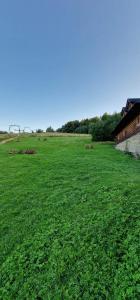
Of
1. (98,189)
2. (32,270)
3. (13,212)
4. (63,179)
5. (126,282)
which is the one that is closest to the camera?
(126,282)

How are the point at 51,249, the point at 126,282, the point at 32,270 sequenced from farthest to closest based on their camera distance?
the point at 51,249, the point at 32,270, the point at 126,282

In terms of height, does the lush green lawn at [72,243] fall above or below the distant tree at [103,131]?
below

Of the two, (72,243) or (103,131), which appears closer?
(72,243)

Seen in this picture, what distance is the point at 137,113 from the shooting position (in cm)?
1212

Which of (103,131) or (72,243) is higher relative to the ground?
(103,131)

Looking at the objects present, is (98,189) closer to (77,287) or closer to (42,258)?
(42,258)

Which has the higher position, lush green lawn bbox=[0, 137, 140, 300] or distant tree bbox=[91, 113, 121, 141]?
distant tree bbox=[91, 113, 121, 141]

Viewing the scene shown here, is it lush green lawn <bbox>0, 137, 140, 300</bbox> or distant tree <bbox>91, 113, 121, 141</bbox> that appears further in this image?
distant tree <bbox>91, 113, 121, 141</bbox>

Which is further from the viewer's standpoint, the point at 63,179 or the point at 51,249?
the point at 63,179

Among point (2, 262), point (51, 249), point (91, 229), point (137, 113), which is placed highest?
point (137, 113)

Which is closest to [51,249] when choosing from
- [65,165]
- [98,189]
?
[98,189]

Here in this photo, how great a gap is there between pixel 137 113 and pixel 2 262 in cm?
1151

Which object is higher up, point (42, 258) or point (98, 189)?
point (98, 189)

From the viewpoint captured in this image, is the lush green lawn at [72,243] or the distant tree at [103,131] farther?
the distant tree at [103,131]
